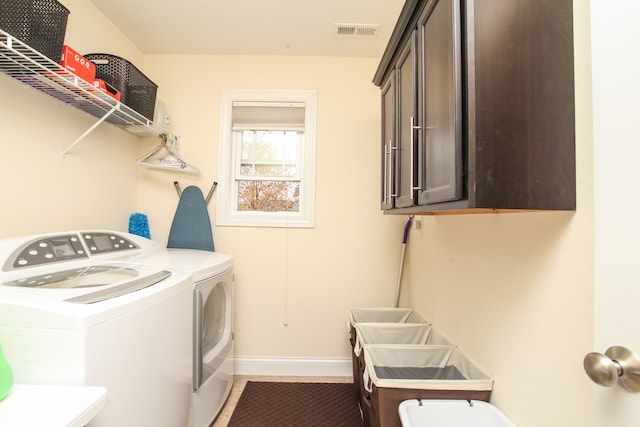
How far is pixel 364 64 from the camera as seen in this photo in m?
2.31

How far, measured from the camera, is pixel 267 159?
7.96ft

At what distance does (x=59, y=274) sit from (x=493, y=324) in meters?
1.83

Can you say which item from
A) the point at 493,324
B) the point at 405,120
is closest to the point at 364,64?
the point at 405,120

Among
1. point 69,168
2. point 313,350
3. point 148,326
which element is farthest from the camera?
point 313,350

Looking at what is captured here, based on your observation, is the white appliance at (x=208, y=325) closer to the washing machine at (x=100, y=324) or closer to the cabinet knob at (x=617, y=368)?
the washing machine at (x=100, y=324)

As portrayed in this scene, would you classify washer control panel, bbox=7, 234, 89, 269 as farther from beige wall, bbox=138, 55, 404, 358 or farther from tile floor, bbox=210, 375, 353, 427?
tile floor, bbox=210, 375, 353, 427

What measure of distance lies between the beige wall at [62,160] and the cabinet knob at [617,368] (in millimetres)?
2197

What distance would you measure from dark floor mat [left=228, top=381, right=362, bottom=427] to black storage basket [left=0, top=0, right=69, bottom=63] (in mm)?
2141

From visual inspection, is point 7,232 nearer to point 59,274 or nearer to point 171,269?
point 59,274

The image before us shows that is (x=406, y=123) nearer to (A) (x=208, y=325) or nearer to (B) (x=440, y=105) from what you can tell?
(B) (x=440, y=105)

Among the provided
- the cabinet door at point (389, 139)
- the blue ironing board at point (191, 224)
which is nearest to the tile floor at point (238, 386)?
the blue ironing board at point (191, 224)

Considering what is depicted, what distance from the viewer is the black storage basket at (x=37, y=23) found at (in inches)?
42.3

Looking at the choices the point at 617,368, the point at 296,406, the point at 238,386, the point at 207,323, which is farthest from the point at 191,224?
the point at 617,368

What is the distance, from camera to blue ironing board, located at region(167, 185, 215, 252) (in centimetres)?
218
